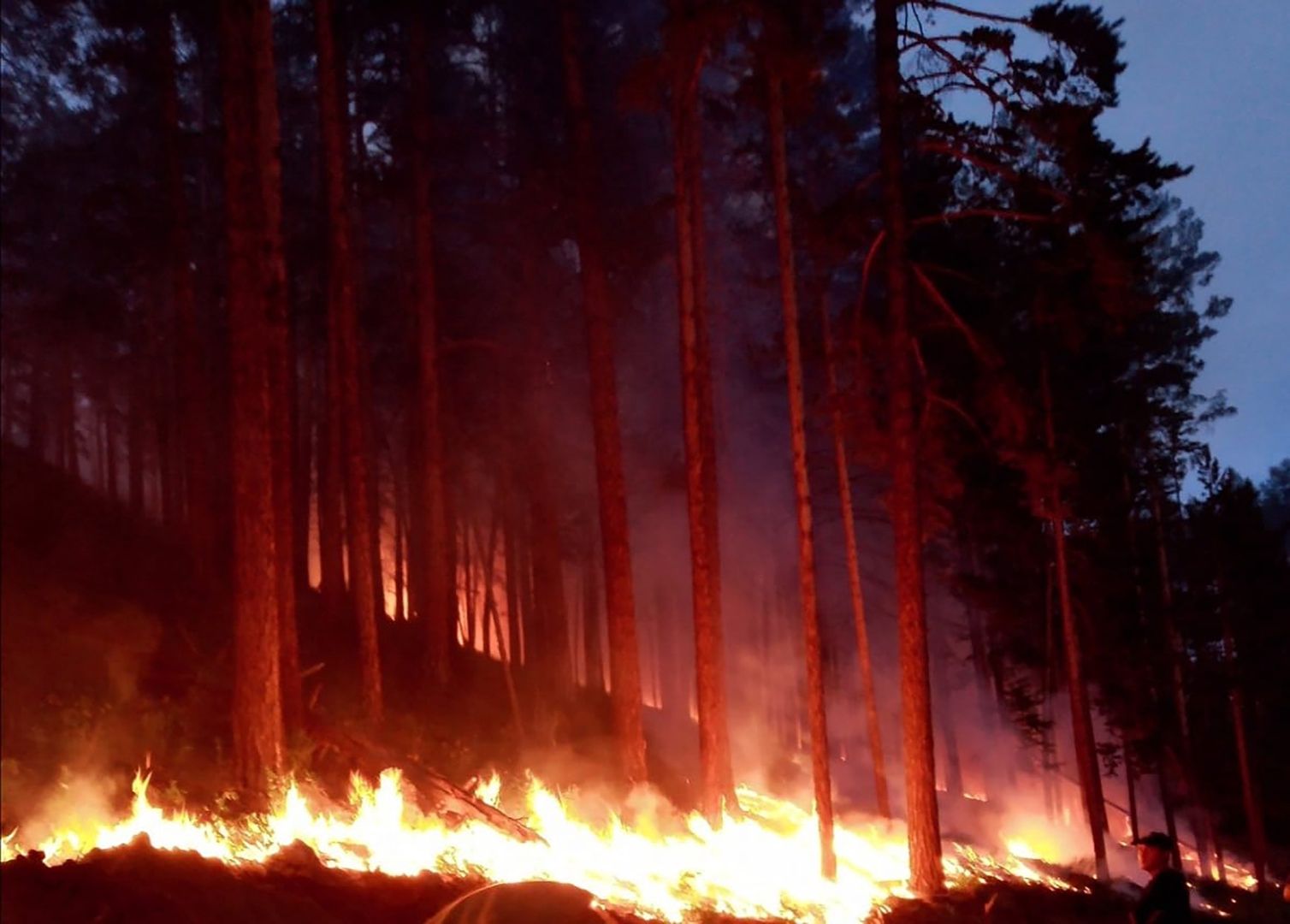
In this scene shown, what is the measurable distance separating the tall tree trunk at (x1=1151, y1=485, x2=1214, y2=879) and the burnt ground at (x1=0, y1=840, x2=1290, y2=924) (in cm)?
1823

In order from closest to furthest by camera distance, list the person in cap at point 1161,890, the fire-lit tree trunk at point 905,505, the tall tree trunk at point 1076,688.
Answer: the person in cap at point 1161,890
the fire-lit tree trunk at point 905,505
the tall tree trunk at point 1076,688

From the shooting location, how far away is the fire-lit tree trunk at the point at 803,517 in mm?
14469

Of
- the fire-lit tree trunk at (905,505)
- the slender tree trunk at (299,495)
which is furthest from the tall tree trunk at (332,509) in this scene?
the fire-lit tree trunk at (905,505)

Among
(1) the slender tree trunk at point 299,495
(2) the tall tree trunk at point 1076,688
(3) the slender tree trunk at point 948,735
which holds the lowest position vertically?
(3) the slender tree trunk at point 948,735

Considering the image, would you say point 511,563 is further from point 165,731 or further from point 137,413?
point 165,731

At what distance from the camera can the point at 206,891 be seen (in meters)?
8.23

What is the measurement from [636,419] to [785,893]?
2124 cm

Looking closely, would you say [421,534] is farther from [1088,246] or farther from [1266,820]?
[1266,820]

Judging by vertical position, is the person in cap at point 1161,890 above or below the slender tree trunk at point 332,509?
below

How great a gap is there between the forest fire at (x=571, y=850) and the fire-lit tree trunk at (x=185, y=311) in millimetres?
7854

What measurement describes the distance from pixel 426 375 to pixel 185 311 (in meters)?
4.41

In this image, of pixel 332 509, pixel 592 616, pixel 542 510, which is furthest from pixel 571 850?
pixel 592 616

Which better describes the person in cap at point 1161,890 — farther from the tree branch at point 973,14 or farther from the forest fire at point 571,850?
the tree branch at point 973,14

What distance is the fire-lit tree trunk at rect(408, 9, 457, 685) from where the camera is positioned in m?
19.9
